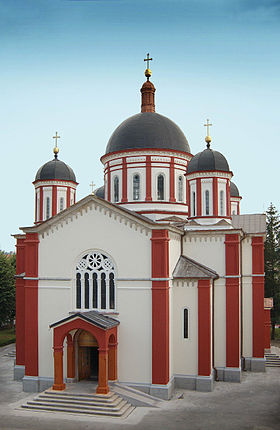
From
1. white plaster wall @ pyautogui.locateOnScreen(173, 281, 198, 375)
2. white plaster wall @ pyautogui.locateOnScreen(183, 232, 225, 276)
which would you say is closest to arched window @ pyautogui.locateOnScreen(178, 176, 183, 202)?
white plaster wall @ pyautogui.locateOnScreen(183, 232, 225, 276)

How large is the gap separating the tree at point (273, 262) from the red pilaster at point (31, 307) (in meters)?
22.2

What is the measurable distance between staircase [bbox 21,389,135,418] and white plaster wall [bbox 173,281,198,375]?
340 centimetres

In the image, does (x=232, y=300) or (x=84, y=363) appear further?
(x=232, y=300)

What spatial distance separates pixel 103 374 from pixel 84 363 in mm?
2631

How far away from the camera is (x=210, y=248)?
22266 millimetres

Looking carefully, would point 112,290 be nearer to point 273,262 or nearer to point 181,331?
point 181,331

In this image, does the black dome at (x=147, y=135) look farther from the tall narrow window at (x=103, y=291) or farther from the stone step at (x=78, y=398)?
the stone step at (x=78, y=398)

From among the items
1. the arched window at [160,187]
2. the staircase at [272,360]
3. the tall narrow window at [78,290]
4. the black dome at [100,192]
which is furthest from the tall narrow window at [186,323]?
the black dome at [100,192]

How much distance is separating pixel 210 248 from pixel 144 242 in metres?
4.36

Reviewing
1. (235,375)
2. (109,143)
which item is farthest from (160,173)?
(235,375)

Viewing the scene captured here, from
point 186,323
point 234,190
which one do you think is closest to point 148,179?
point 186,323

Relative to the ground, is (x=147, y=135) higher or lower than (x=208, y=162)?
higher

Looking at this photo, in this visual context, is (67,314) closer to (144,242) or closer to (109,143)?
(144,242)

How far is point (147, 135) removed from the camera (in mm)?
25594
